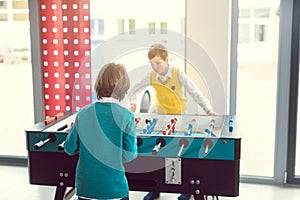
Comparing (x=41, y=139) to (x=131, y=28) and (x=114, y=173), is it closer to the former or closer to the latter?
(x=114, y=173)

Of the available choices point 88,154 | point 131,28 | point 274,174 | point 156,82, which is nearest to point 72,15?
point 131,28

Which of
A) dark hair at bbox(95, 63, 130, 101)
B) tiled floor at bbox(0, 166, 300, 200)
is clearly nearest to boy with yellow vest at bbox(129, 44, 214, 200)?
tiled floor at bbox(0, 166, 300, 200)

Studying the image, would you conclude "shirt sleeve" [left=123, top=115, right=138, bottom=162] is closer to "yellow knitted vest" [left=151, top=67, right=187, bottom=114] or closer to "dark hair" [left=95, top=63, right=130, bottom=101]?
"dark hair" [left=95, top=63, right=130, bottom=101]

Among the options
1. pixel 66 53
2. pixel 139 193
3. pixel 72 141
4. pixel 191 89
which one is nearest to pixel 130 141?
pixel 72 141

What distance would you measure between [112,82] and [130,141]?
36 centimetres

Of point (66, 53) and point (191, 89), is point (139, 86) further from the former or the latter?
point (66, 53)

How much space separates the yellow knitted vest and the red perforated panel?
0.82 metres

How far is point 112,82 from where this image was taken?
2.47 meters

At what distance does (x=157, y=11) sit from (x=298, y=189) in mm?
2162

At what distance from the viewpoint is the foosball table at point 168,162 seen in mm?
2746

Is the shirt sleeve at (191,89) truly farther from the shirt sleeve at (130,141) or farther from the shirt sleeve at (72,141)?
the shirt sleeve at (72,141)

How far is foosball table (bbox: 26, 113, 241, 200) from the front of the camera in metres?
2.75

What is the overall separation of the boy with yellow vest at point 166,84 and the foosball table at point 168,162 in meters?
0.72

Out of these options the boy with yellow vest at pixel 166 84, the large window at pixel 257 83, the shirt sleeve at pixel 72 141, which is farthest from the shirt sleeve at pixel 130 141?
the large window at pixel 257 83
